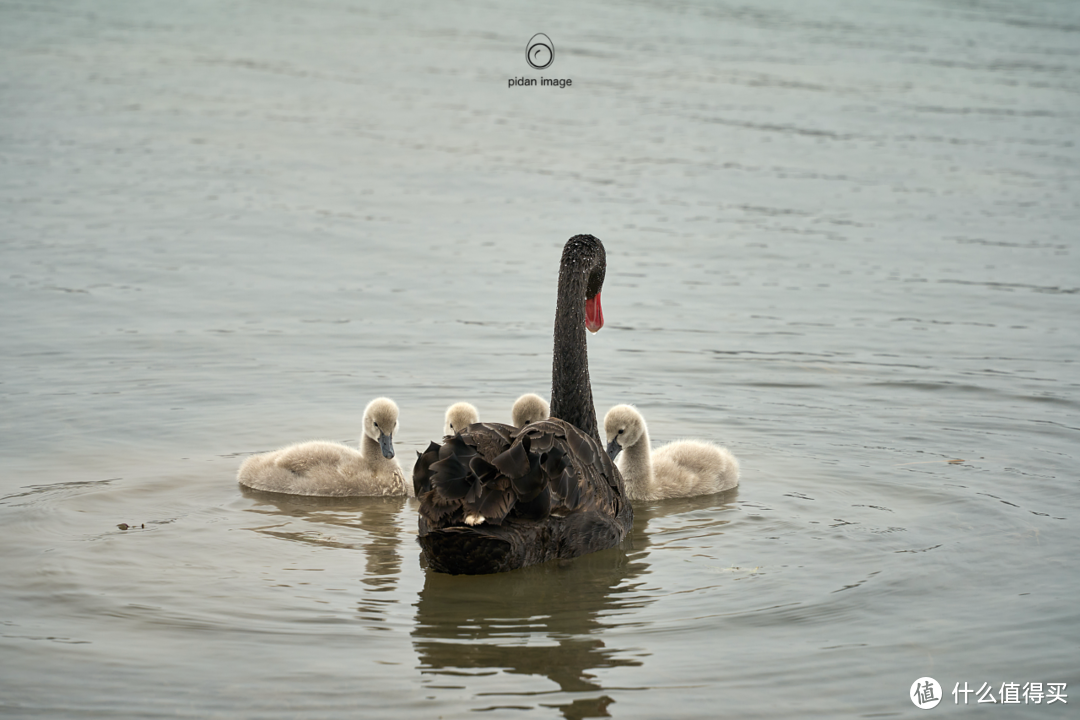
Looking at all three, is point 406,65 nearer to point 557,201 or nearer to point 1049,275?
point 557,201

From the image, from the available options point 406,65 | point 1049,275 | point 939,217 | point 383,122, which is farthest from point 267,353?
point 406,65

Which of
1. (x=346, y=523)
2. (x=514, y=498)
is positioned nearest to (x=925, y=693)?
(x=514, y=498)

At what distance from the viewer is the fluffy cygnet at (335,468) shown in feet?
19.3

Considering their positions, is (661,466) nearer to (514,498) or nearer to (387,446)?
(387,446)

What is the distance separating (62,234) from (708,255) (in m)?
5.17

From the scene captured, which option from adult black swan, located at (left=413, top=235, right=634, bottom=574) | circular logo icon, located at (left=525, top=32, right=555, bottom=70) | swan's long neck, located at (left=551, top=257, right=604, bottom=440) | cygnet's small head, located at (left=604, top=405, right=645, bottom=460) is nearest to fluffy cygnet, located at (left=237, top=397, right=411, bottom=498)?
swan's long neck, located at (left=551, top=257, right=604, bottom=440)

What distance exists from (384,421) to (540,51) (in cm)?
1587

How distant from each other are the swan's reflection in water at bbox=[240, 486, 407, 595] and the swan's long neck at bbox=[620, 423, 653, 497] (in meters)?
1.01

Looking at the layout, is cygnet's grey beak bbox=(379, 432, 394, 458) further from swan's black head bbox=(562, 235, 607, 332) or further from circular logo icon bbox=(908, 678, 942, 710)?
circular logo icon bbox=(908, 678, 942, 710)

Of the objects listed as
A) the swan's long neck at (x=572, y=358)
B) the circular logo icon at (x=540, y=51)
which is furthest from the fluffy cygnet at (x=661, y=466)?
the circular logo icon at (x=540, y=51)

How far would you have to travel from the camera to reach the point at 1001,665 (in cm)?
413

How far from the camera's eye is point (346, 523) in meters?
5.59

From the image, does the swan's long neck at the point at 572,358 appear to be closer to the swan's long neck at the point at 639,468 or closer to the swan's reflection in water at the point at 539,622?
the swan's long neck at the point at 639,468

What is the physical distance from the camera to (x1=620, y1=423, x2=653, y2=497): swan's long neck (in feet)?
19.6
